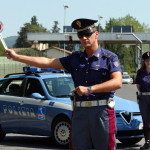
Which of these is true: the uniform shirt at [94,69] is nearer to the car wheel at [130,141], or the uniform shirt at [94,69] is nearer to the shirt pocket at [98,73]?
the shirt pocket at [98,73]

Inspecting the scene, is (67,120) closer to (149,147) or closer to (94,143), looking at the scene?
(149,147)

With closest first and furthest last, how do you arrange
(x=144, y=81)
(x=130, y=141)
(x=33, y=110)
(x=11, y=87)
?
1. (x=144, y=81)
2. (x=130, y=141)
3. (x=33, y=110)
4. (x=11, y=87)

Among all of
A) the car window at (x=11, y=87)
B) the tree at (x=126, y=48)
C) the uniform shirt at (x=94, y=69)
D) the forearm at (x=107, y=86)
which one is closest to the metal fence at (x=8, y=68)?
the car window at (x=11, y=87)

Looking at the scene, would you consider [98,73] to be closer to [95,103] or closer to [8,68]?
[95,103]

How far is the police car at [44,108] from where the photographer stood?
11195mm

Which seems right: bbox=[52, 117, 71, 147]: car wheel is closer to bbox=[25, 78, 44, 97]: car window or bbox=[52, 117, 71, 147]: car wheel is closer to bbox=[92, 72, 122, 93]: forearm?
bbox=[25, 78, 44, 97]: car window

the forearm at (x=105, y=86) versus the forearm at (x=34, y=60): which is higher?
the forearm at (x=34, y=60)

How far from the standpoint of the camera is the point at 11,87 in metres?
12.8

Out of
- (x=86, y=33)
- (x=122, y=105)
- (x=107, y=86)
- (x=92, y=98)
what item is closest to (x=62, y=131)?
(x=122, y=105)

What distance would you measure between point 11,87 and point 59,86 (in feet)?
4.46

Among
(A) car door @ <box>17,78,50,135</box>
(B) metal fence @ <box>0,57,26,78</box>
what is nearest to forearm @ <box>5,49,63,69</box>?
(A) car door @ <box>17,78,50,135</box>

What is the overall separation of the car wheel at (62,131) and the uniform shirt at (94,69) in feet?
A: 17.6

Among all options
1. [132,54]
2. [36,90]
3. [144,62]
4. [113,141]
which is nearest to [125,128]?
[144,62]

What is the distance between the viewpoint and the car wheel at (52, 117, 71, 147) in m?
11.2
